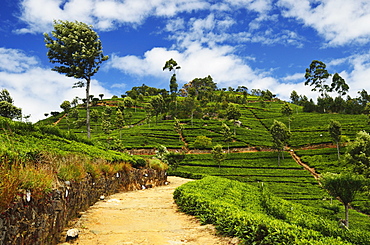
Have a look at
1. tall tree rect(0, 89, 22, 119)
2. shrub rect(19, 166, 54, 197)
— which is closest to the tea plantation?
shrub rect(19, 166, 54, 197)

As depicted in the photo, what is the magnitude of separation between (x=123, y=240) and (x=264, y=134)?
66.1 meters

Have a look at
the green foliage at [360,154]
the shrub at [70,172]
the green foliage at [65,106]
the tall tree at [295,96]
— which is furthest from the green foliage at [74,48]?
the tall tree at [295,96]

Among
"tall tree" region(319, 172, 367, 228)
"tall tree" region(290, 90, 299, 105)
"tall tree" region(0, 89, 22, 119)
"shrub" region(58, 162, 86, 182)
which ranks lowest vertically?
"tall tree" region(319, 172, 367, 228)

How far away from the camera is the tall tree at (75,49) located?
22.0 m

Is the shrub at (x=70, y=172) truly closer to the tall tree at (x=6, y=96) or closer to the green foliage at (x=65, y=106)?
the tall tree at (x=6, y=96)

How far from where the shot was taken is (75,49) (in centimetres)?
2281

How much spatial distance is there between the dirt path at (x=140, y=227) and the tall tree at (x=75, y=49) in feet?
53.1

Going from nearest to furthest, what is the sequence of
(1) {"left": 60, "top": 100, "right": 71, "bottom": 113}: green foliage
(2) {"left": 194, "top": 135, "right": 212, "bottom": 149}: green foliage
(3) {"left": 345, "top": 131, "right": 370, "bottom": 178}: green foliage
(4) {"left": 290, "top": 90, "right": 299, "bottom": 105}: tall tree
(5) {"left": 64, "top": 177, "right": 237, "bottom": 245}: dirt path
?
1. (5) {"left": 64, "top": 177, "right": 237, "bottom": 245}: dirt path
2. (3) {"left": 345, "top": 131, "right": 370, "bottom": 178}: green foliage
3. (2) {"left": 194, "top": 135, "right": 212, "bottom": 149}: green foliage
4. (1) {"left": 60, "top": 100, "right": 71, "bottom": 113}: green foliage
5. (4) {"left": 290, "top": 90, "right": 299, "bottom": 105}: tall tree

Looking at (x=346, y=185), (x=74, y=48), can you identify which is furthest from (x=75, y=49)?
(x=346, y=185)

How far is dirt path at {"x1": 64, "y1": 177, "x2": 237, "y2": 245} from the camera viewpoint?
16.3ft

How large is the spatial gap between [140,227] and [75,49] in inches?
870

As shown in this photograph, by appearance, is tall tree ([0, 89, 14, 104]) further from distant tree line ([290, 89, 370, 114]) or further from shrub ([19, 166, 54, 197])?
distant tree line ([290, 89, 370, 114])

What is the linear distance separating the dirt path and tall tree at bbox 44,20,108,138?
53.1 ft

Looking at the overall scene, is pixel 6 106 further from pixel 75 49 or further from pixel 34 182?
pixel 34 182
